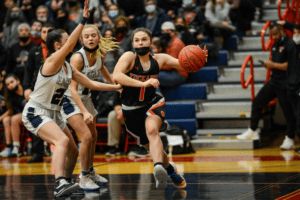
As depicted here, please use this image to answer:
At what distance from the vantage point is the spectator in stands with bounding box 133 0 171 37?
1041 cm

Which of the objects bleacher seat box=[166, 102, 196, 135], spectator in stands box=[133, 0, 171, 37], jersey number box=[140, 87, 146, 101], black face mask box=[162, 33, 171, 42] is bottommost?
bleacher seat box=[166, 102, 196, 135]

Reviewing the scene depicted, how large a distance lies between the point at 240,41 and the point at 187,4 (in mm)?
1708

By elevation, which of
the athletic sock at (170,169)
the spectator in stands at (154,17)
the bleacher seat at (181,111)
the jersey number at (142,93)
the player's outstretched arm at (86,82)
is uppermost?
the spectator in stands at (154,17)

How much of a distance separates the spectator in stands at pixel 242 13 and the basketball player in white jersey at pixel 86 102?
255 inches

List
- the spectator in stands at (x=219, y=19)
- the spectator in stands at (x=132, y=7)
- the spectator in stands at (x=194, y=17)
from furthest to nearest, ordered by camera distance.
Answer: the spectator in stands at (x=132, y=7) < the spectator in stands at (x=194, y=17) < the spectator in stands at (x=219, y=19)

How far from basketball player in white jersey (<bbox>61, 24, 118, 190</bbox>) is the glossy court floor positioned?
0.31 meters

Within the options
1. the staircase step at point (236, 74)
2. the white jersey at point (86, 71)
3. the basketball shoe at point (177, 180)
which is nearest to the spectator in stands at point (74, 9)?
the staircase step at point (236, 74)

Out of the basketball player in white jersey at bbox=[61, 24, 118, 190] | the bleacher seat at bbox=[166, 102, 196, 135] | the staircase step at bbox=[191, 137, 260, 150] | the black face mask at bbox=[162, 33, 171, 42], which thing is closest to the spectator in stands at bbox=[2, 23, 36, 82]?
the black face mask at bbox=[162, 33, 171, 42]

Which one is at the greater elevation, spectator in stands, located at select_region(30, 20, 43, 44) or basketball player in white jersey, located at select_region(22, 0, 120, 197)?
spectator in stands, located at select_region(30, 20, 43, 44)

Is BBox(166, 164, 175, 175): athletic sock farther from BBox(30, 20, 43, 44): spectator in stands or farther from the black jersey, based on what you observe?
BBox(30, 20, 43, 44): spectator in stands

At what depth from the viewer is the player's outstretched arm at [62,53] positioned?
4422 millimetres

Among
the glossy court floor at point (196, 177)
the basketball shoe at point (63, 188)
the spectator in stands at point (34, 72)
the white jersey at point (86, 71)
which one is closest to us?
the basketball shoe at point (63, 188)

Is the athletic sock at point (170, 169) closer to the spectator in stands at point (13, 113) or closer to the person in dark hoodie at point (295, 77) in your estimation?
the person in dark hoodie at point (295, 77)

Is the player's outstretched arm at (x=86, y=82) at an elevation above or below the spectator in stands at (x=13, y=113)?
above
